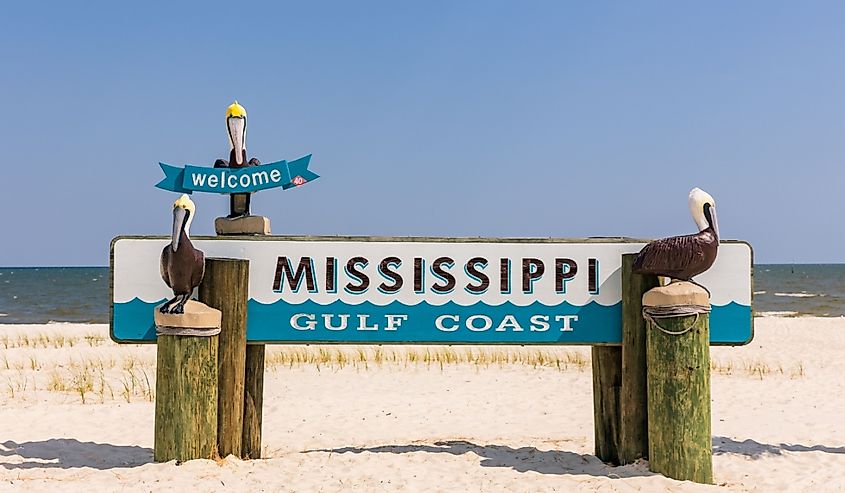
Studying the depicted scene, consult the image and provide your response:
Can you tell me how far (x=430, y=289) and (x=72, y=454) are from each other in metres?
3.86

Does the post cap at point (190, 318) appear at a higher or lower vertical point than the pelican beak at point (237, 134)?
lower

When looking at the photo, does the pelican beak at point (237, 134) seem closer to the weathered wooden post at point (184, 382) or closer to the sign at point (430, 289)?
the sign at point (430, 289)

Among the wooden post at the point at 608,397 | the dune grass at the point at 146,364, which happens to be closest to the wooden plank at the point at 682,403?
the wooden post at the point at 608,397

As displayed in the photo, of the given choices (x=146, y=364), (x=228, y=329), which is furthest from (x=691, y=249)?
(x=146, y=364)

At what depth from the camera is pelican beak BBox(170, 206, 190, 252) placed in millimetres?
6184

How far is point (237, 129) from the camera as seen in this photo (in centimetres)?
705

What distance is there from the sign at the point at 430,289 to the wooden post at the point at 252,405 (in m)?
0.36

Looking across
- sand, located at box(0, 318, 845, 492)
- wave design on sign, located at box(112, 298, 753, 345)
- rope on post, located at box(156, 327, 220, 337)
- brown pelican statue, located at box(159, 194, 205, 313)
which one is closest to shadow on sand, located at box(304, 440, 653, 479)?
sand, located at box(0, 318, 845, 492)

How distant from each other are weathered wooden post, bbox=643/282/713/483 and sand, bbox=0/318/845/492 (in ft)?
0.63

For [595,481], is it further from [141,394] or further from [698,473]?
[141,394]

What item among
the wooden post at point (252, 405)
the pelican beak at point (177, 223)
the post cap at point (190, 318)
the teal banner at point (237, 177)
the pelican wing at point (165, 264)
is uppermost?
the teal banner at point (237, 177)

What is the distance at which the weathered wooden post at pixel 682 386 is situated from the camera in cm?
614

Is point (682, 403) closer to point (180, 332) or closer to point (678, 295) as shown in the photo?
point (678, 295)

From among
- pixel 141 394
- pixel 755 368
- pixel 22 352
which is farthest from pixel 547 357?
pixel 22 352
